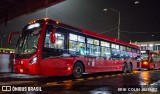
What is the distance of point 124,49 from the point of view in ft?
73.5

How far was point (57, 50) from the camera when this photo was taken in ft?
43.1

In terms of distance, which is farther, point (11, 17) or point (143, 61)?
point (143, 61)

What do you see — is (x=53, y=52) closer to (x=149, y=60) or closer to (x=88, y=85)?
(x=88, y=85)

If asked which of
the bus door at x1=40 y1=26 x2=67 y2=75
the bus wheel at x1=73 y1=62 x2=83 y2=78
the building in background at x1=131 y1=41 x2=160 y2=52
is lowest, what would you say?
the bus wheel at x1=73 y1=62 x2=83 y2=78

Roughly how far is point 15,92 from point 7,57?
37.6 ft

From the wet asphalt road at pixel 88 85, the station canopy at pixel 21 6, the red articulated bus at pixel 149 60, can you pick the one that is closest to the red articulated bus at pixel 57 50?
the wet asphalt road at pixel 88 85

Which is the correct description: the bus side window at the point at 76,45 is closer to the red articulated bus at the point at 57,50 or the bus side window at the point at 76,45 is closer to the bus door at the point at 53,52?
the red articulated bus at the point at 57,50

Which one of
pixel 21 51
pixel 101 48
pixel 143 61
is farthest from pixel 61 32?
pixel 143 61

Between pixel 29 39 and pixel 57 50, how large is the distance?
5.29 feet

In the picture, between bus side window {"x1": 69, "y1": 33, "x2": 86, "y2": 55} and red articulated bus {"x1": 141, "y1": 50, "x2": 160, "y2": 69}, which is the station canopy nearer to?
bus side window {"x1": 69, "y1": 33, "x2": 86, "y2": 55}

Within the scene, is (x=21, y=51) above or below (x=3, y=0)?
below

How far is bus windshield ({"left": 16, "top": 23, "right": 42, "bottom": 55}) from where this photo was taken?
40.8ft

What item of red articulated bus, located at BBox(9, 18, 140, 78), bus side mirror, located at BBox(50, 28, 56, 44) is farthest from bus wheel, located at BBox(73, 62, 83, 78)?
bus side mirror, located at BBox(50, 28, 56, 44)

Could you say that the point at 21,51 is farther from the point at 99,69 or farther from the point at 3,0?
the point at 3,0
